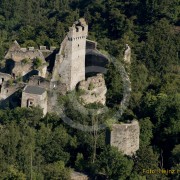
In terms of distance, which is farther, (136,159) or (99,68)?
(99,68)

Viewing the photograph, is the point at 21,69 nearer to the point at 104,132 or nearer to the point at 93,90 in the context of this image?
the point at 93,90

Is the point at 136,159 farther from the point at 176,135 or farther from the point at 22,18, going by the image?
the point at 22,18

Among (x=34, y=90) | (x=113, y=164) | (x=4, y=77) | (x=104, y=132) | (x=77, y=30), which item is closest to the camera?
(x=113, y=164)

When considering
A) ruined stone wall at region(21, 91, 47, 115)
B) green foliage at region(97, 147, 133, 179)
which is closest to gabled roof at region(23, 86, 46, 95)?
ruined stone wall at region(21, 91, 47, 115)

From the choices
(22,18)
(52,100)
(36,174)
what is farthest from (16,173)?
(22,18)

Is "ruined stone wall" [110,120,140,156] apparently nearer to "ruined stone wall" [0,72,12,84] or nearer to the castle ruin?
the castle ruin

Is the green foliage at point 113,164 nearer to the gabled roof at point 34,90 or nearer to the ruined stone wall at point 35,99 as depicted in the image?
the ruined stone wall at point 35,99

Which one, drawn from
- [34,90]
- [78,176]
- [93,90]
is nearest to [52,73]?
[34,90]

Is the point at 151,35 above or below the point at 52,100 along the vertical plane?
above
